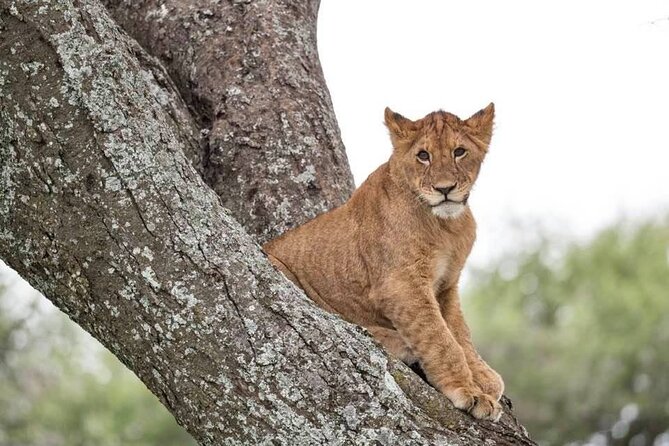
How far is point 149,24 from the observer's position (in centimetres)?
712

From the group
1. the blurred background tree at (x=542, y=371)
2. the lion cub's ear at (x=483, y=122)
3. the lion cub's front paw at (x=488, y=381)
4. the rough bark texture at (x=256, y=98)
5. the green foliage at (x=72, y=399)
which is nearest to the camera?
the lion cub's front paw at (x=488, y=381)

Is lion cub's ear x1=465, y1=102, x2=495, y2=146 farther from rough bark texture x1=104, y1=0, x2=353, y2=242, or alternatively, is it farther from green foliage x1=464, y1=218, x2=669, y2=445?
green foliage x1=464, y1=218, x2=669, y2=445

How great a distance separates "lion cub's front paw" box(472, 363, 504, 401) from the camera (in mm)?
5680

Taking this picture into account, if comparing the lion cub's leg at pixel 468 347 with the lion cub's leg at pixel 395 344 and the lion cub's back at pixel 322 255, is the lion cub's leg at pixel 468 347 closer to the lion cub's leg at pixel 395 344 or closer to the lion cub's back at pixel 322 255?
the lion cub's leg at pixel 395 344

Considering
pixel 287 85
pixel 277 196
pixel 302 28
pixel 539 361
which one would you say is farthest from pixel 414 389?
pixel 539 361

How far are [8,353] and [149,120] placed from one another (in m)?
16.4

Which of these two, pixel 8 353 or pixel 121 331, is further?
pixel 8 353

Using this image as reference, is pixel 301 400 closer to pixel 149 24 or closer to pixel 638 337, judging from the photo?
pixel 149 24

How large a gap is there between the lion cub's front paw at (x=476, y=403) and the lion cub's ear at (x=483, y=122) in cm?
140

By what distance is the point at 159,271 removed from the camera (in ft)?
15.2

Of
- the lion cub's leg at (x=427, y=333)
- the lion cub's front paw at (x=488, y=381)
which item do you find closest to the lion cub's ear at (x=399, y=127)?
the lion cub's leg at (x=427, y=333)

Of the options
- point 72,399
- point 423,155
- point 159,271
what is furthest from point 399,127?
point 72,399

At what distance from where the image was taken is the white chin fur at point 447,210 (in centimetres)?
600

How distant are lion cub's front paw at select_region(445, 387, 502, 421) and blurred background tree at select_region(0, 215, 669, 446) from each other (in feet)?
53.6
